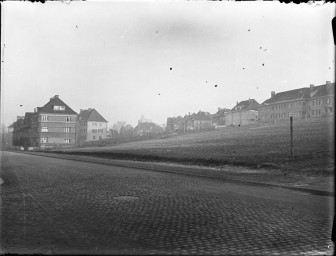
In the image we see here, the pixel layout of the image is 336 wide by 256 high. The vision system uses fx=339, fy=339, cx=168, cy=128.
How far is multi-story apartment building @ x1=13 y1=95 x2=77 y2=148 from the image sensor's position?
85.8 metres

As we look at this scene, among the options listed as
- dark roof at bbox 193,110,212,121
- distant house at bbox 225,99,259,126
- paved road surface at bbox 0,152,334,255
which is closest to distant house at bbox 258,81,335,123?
distant house at bbox 225,99,259,126

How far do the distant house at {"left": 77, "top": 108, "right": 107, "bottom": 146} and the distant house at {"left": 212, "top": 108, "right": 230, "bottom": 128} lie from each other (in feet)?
184

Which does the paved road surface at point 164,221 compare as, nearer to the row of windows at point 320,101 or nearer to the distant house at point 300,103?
the distant house at point 300,103

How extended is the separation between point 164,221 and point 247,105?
123619mm

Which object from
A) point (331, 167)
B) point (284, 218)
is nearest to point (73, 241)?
point (284, 218)

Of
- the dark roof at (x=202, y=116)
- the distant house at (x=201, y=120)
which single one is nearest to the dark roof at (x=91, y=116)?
the distant house at (x=201, y=120)

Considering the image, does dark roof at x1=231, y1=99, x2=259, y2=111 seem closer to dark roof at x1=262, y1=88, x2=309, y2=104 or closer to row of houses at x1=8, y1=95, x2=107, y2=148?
dark roof at x1=262, y1=88, x2=309, y2=104

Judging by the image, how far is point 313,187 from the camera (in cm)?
1334

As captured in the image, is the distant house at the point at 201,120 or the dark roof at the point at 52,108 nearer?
the dark roof at the point at 52,108

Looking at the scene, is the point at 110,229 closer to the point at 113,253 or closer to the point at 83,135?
the point at 113,253

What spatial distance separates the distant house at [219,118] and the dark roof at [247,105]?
17.4 meters

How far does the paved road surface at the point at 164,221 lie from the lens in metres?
5.57

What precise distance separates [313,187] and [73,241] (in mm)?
10532

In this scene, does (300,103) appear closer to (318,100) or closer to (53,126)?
(318,100)
